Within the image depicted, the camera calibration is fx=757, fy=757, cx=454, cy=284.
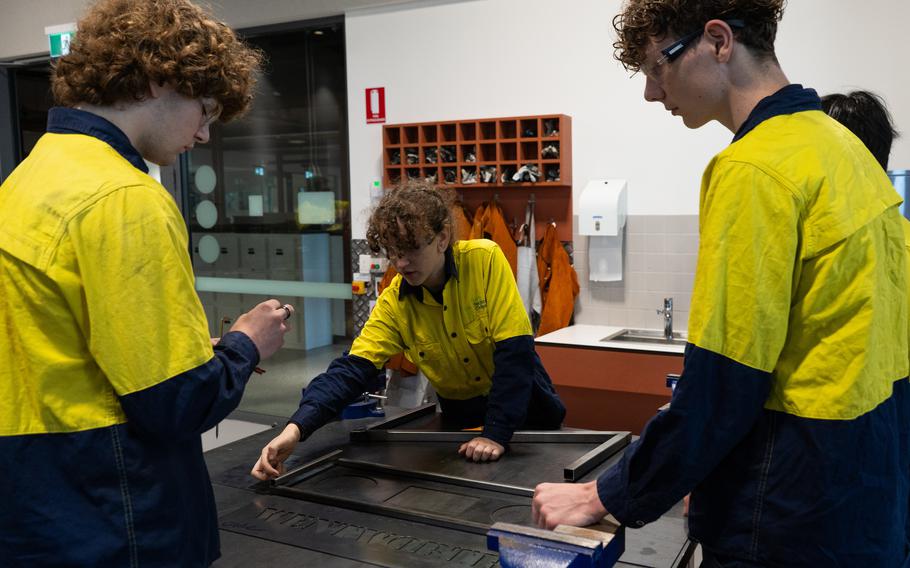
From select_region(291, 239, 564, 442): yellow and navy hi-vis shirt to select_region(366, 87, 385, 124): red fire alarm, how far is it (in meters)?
2.46

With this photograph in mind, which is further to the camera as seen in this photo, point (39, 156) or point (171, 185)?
point (171, 185)

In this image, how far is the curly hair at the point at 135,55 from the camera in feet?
3.63

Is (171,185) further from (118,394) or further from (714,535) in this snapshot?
(714,535)

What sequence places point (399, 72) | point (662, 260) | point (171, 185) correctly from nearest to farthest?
point (662, 260)
point (399, 72)
point (171, 185)

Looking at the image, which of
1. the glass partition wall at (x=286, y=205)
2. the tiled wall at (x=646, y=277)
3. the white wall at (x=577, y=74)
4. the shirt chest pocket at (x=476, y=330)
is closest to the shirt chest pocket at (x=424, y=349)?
the shirt chest pocket at (x=476, y=330)

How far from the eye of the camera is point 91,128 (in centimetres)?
109

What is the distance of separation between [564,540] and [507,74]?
3.58m

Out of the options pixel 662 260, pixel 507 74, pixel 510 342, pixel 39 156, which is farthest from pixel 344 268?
pixel 39 156

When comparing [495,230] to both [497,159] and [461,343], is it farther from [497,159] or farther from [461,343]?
[461,343]

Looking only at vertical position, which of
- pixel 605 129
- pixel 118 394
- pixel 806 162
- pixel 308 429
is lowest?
pixel 308 429

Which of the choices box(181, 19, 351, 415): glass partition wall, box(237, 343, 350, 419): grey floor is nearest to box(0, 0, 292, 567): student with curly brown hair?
box(181, 19, 351, 415): glass partition wall

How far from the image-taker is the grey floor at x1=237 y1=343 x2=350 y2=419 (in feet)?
16.9

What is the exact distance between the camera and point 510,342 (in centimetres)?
214

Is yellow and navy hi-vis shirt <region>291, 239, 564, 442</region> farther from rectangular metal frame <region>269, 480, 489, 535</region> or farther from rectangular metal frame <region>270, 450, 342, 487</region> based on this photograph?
rectangular metal frame <region>269, 480, 489, 535</region>
